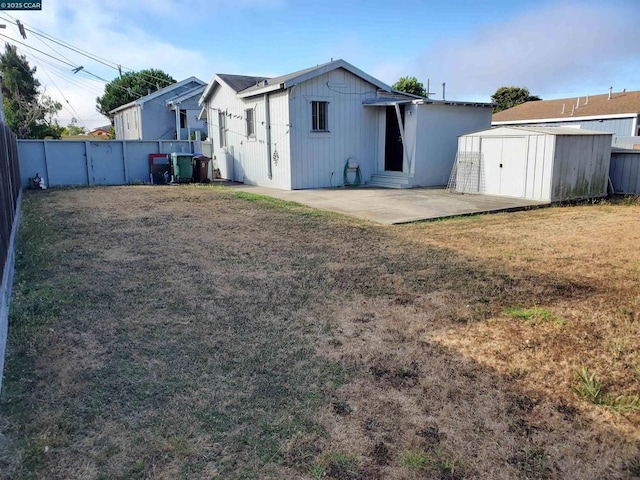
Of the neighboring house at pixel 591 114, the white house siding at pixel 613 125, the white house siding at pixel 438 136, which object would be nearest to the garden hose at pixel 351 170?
the white house siding at pixel 438 136

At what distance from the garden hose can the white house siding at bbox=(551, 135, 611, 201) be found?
239 inches

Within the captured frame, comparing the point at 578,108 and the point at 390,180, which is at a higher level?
the point at 578,108

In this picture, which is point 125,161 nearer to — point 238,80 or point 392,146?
point 238,80

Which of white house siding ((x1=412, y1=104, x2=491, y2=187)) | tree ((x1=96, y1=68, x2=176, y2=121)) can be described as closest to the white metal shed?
white house siding ((x1=412, y1=104, x2=491, y2=187))

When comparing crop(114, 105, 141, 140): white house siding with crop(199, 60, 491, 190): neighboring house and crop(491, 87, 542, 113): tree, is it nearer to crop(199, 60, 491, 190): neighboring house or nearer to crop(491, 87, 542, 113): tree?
crop(199, 60, 491, 190): neighboring house

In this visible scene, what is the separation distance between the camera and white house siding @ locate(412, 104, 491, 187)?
13922mm

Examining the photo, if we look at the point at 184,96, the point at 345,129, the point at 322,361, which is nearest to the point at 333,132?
the point at 345,129

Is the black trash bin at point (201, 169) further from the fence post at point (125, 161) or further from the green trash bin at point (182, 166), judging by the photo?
the fence post at point (125, 161)

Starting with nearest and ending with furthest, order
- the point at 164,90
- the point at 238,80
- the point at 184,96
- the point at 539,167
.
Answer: the point at 539,167, the point at 238,80, the point at 184,96, the point at 164,90

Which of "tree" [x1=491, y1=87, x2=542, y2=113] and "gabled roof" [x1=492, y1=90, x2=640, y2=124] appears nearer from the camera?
"gabled roof" [x1=492, y1=90, x2=640, y2=124]

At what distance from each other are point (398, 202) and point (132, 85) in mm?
36982

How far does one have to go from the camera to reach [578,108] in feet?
76.4

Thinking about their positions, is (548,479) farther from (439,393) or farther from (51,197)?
(51,197)

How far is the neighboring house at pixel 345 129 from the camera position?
545 inches
